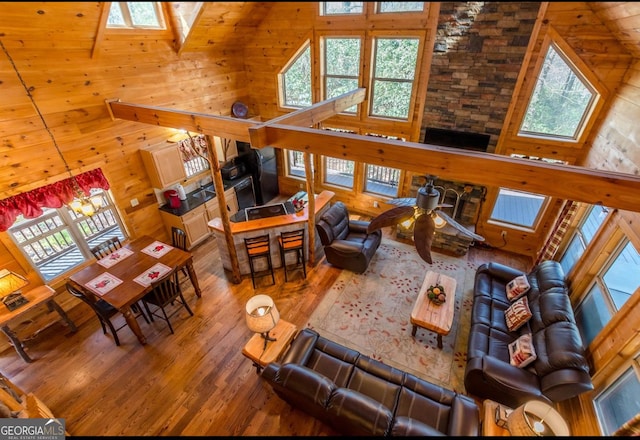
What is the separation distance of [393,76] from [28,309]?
6608 mm

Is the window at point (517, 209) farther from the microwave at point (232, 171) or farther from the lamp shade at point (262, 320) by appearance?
the microwave at point (232, 171)

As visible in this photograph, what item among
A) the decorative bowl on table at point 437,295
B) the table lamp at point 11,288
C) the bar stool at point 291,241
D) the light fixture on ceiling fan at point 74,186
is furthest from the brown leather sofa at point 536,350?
the table lamp at point 11,288

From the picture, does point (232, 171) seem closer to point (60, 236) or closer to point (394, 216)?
point (60, 236)

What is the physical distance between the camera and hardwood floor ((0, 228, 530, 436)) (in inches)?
132

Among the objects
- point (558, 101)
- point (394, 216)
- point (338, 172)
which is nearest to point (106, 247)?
point (394, 216)

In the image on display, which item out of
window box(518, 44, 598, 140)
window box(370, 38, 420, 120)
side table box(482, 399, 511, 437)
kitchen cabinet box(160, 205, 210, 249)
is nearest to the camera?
side table box(482, 399, 511, 437)

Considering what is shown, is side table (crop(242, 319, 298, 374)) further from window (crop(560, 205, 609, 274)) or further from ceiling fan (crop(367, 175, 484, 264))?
window (crop(560, 205, 609, 274))

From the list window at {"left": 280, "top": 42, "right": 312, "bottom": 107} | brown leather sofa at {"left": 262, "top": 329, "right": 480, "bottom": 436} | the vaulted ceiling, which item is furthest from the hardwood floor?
window at {"left": 280, "top": 42, "right": 312, "bottom": 107}

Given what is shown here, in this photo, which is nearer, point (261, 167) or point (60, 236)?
point (60, 236)

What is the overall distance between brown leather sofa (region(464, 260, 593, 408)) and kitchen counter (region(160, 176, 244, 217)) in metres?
5.09

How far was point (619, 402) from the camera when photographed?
2.96 m

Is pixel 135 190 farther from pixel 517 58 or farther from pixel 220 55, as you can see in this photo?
pixel 517 58

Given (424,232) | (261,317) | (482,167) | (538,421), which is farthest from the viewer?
(261,317)

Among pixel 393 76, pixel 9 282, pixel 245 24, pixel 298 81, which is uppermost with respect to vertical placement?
pixel 245 24
